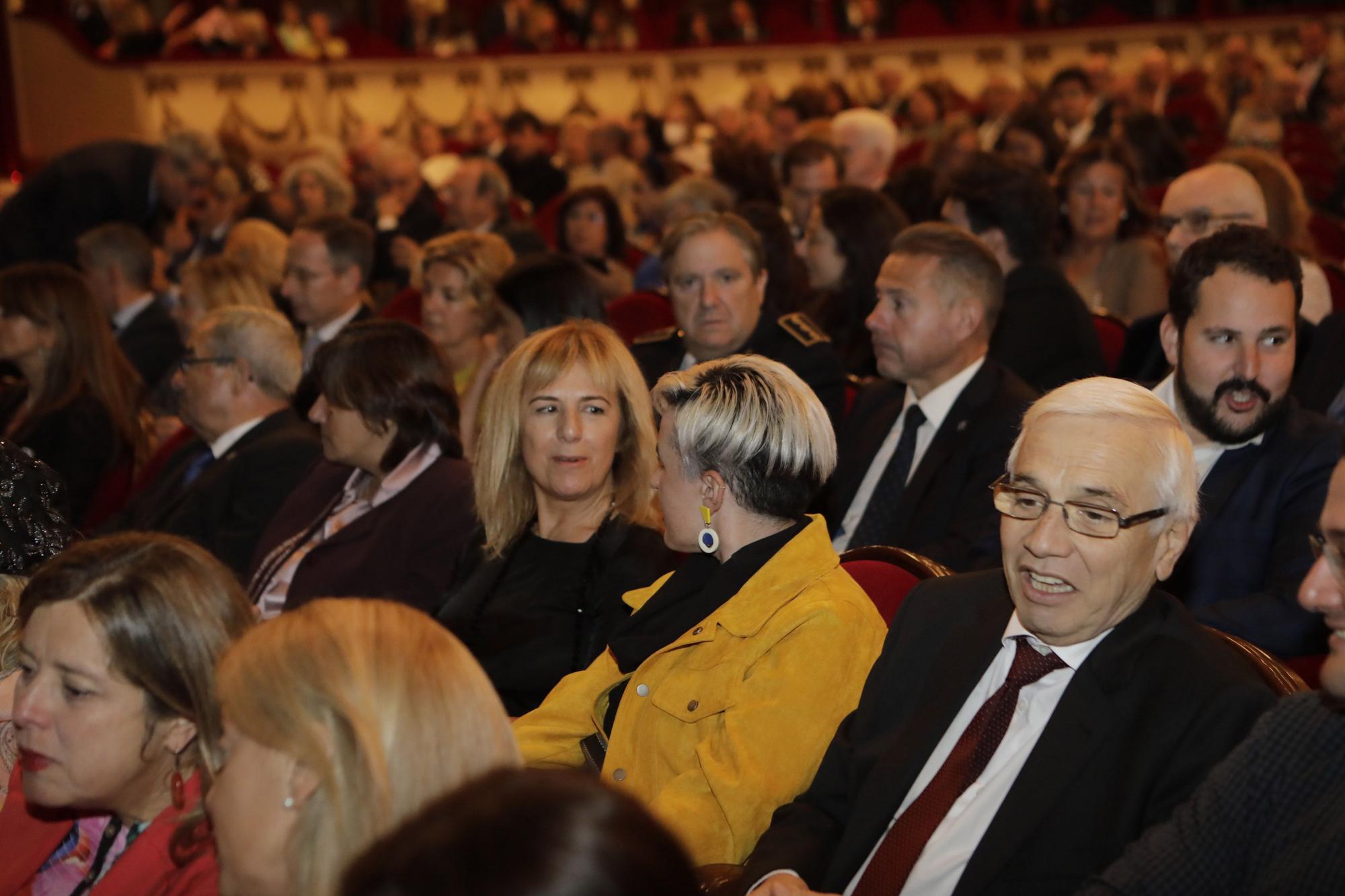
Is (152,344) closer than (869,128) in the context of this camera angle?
Yes

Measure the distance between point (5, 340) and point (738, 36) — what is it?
35.3 feet

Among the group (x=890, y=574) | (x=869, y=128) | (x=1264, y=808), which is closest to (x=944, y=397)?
(x=890, y=574)

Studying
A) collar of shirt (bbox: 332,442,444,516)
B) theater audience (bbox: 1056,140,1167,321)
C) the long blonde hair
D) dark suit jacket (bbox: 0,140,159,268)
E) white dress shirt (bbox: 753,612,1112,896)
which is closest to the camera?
white dress shirt (bbox: 753,612,1112,896)

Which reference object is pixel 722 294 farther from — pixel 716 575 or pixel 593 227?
pixel 593 227

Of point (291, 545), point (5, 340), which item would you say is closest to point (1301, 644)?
point (291, 545)

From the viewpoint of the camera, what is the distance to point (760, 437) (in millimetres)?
2359

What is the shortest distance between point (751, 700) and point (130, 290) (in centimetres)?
490

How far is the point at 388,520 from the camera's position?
11.5 ft

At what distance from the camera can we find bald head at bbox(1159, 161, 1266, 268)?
13.2 ft

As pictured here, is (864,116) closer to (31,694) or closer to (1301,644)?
(1301,644)

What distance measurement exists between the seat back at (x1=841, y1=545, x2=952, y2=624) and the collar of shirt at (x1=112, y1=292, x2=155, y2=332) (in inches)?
179

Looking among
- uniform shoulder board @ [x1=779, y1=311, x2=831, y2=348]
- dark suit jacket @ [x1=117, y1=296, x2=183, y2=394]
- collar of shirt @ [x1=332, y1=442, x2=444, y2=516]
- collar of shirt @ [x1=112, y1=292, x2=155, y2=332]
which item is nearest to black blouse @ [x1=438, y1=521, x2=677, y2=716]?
collar of shirt @ [x1=332, y1=442, x2=444, y2=516]

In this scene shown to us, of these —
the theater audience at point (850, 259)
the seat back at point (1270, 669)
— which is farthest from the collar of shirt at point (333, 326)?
the seat back at point (1270, 669)

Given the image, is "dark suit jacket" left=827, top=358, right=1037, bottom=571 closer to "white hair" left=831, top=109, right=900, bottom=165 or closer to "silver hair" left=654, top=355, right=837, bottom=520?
"silver hair" left=654, top=355, right=837, bottom=520
